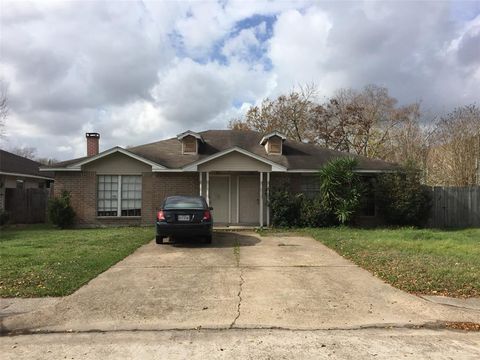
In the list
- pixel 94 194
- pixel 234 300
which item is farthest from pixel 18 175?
pixel 234 300

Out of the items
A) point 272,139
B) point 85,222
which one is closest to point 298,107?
point 272,139

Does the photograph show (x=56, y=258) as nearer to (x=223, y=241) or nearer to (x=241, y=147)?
(x=223, y=241)

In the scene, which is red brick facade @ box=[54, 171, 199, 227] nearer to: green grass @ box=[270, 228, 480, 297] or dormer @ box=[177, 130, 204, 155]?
dormer @ box=[177, 130, 204, 155]

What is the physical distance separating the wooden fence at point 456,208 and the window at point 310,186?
5.33 metres

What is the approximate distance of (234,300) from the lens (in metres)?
7.38

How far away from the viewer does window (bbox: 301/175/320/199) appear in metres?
20.3

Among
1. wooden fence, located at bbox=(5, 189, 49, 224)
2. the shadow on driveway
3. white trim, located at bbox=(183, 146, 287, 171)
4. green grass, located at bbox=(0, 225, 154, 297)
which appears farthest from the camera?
wooden fence, located at bbox=(5, 189, 49, 224)

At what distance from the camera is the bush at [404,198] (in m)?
18.5

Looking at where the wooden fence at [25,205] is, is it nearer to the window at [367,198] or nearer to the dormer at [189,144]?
the dormer at [189,144]

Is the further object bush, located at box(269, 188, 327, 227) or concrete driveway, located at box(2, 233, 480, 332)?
bush, located at box(269, 188, 327, 227)

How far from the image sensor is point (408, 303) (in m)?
7.28

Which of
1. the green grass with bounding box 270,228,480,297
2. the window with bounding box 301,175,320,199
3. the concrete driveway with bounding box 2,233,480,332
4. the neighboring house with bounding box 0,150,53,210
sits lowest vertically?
the concrete driveway with bounding box 2,233,480,332

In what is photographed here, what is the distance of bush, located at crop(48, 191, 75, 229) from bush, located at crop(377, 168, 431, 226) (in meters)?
12.9

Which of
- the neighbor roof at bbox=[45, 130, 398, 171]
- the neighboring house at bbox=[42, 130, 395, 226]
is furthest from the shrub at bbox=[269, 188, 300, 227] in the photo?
the neighbor roof at bbox=[45, 130, 398, 171]
